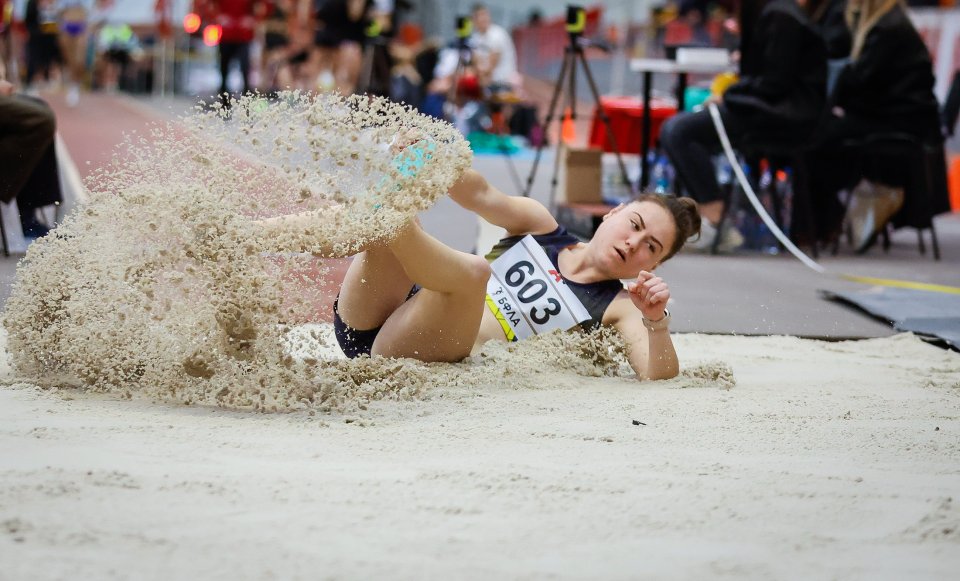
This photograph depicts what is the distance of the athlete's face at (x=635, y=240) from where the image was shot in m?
3.03

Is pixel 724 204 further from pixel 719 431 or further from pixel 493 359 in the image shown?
pixel 719 431

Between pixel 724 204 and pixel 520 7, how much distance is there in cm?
1393

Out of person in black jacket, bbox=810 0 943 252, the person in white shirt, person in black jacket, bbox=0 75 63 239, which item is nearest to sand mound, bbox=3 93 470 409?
person in black jacket, bbox=0 75 63 239

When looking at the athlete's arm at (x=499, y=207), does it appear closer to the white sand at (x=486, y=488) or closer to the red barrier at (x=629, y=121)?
the white sand at (x=486, y=488)

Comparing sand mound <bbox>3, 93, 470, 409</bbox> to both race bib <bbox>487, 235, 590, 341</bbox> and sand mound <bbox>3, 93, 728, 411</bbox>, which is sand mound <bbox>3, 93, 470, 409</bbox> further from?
race bib <bbox>487, 235, 590, 341</bbox>

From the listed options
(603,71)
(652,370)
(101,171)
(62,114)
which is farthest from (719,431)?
(603,71)

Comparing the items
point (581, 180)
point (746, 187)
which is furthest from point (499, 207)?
point (581, 180)

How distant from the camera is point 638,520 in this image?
184 centimetres

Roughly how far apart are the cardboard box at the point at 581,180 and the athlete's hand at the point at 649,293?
4.40m

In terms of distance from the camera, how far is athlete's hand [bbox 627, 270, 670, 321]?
278cm

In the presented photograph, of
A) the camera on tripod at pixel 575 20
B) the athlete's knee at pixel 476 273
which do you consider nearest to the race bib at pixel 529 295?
the athlete's knee at pixel 476 273

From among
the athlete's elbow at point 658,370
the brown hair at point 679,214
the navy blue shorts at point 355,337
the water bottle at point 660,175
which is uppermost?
the brown hair at point 679,214

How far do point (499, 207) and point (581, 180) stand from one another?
4.10 m

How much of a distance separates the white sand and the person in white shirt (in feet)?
35.1
